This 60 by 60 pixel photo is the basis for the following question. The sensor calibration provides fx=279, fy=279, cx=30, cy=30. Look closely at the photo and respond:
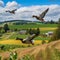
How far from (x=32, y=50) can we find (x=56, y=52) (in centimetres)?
619

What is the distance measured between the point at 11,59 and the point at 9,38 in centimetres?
5482

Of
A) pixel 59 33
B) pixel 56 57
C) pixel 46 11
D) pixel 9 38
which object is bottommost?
pixel 9 38

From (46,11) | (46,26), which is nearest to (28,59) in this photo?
(46,11)

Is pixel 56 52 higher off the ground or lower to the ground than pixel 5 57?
higher

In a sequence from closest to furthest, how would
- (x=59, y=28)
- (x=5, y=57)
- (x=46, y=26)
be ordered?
(x=5, y=57), (x=59, y=28), (x=46, y=26)

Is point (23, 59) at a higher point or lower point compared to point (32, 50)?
higher

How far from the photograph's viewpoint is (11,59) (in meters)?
2.63

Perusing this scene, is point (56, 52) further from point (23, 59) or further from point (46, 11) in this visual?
point (46, 11)

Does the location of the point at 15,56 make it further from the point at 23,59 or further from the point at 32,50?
the point at 32,50

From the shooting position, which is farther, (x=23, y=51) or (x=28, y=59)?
(x=23, y=51)

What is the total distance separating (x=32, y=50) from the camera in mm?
9008

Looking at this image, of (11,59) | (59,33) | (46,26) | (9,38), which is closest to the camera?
(11,59)

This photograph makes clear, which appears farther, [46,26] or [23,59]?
[46,26]

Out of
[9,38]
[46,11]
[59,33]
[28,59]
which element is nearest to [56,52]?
[28,59]
